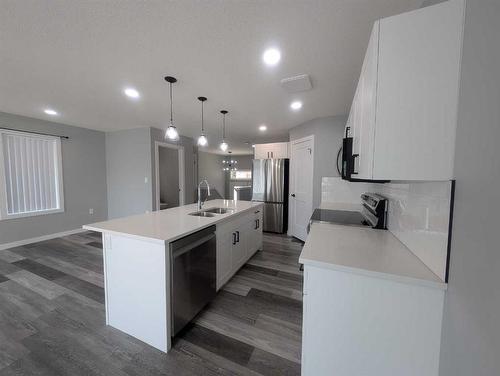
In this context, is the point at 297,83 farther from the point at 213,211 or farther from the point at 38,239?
the point at 38,239

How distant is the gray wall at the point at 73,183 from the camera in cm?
360

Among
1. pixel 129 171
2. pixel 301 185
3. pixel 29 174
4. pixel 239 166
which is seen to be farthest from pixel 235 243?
pixel 239 166

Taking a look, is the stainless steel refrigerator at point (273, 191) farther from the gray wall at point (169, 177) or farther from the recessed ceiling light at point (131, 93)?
the recessed ceiling light at point (131, 93)

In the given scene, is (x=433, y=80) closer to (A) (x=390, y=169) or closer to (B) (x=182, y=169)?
(A) (x=390, y=169)

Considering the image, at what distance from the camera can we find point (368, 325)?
3.26ft

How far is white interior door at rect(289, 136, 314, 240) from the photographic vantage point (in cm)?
389

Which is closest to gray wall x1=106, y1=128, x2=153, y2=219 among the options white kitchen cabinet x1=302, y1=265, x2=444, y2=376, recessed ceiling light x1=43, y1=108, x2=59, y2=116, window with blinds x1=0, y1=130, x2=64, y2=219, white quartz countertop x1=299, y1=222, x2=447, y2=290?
window with blinds x1=0, y1=130, x2=64, y2=219

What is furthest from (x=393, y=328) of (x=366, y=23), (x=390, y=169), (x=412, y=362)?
(x=366, y=23)

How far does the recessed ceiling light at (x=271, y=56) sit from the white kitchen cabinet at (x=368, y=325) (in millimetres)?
1733

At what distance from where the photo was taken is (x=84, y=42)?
5.26 feet

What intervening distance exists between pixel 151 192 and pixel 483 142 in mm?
4868

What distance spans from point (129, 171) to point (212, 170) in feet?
16.9

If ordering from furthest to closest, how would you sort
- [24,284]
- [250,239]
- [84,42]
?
[250,239]
[24,284]
[84,42]

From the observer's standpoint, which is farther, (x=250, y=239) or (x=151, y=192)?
(x=151, y=192)
